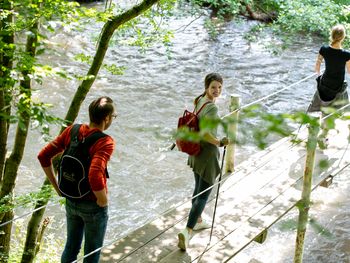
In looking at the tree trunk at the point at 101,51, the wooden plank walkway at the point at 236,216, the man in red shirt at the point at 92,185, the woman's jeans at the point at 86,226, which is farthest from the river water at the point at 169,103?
the woman's jeans at the point at 86,226

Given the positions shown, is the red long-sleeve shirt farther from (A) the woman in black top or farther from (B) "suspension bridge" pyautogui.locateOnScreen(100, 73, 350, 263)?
(A) the woman in black top

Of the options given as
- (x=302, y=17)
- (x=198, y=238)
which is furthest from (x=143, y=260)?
(x=302, y=17)

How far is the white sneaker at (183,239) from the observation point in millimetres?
4223

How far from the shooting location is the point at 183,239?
4.24 metres

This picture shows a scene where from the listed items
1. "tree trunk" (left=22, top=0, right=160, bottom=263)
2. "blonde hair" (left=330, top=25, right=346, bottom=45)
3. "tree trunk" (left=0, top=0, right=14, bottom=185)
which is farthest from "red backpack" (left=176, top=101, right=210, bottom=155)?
"blonde hair" (left=330, top=25, right=346, bottom=45)

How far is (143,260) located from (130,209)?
4657mm

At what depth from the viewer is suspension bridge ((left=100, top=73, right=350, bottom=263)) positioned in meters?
4.25

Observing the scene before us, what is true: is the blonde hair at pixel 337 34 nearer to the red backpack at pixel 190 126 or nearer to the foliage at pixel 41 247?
the red backpack at pixel 190 126

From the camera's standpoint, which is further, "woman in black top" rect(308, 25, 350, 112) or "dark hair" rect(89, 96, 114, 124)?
"woman in black top" rect(308, 25, 350, 112)

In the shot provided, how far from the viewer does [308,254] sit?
6707mm

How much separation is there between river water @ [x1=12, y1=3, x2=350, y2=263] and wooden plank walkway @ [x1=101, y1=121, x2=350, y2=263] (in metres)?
1.16

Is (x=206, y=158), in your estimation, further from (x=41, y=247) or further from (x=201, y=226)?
(x=41, y=247)

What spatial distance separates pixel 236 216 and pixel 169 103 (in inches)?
300

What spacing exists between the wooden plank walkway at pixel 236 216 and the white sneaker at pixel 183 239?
54mm
